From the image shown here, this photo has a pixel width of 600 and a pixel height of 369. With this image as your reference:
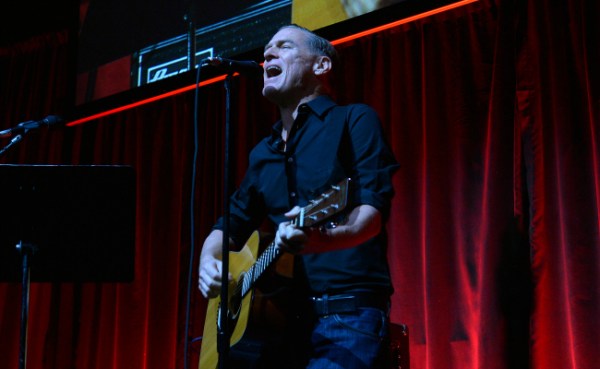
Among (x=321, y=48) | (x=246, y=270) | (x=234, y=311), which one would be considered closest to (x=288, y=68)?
(x=321, y=48)

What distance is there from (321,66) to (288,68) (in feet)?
0.42

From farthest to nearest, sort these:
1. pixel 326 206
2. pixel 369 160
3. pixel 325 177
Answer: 1. pixel 325 177
2. pixel 369 160
3. pixel 326 206

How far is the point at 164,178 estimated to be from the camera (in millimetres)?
4715

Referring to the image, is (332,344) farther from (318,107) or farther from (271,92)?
(271,92)

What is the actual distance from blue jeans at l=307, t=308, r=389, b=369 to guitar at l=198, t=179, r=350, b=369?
230 mm

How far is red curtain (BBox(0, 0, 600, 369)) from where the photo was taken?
298cm

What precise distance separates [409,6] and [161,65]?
5.93 feet

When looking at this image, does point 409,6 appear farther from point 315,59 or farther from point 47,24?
point 47,24

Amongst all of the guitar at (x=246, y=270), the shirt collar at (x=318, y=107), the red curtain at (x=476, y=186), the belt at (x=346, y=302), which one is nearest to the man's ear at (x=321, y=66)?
the shirt collar at (x=318, y=107)

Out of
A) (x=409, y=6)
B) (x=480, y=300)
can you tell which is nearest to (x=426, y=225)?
(x=480, y=300)

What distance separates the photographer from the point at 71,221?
2557mm

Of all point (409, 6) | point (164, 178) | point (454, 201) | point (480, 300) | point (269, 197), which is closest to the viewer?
point (269, 197)

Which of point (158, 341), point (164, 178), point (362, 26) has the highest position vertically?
point (362, 26)

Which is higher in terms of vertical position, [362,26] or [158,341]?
[362,26]
